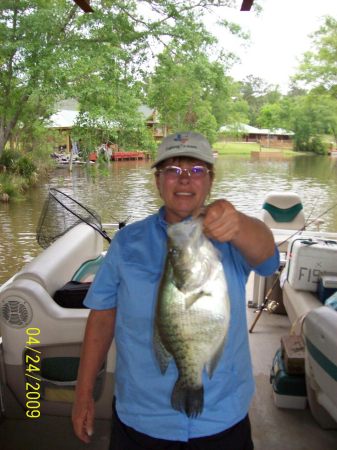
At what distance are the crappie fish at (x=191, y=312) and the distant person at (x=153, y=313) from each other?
0.19 feet

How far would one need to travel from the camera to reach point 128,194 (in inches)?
685

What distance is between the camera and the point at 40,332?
227 cm

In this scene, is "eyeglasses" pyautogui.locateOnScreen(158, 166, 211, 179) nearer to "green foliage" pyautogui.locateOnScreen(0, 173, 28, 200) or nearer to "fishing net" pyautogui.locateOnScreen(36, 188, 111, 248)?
"fishing net" pyautogui.locateOnScreen(36, 188, 111, 248)

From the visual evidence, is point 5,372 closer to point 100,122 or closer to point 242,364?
point 242,364

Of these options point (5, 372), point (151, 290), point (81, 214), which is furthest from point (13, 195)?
point (151, 290)

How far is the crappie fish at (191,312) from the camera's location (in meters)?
1.01

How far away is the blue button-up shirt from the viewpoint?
119 centimetres

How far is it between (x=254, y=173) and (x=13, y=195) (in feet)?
47.6

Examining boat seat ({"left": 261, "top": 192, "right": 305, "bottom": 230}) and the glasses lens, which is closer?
the glasses lens

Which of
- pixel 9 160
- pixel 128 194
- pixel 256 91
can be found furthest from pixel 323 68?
pixel 256 91

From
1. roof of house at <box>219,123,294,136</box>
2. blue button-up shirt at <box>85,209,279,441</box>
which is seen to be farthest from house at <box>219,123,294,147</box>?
blue button-up shirt at <box>85,209,279,441</box>

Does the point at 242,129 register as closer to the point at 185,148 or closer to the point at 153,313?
the point at 185,148

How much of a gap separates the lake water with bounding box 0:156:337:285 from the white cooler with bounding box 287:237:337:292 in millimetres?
5333

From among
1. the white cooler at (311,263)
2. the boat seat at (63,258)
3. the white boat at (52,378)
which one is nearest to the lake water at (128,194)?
the boat seat at (63,258)
